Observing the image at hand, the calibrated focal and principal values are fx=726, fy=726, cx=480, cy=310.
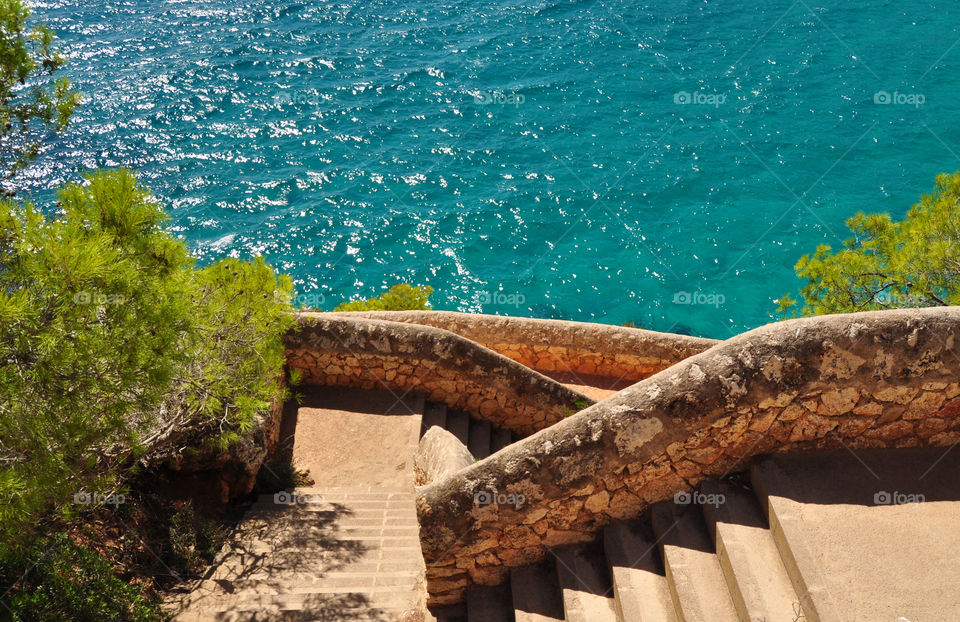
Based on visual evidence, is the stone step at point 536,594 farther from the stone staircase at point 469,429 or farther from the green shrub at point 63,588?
the stone staircase at point 469,429

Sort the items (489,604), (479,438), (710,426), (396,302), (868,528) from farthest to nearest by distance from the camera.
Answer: (396,302), (479,438), (489,604), (710,426), (868,528)

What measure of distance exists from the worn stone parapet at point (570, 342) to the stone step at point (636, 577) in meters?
6.98

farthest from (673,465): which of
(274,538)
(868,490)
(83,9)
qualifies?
(83,9)

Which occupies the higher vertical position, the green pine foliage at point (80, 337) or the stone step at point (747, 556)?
the green pine foliage at point (80, 337)

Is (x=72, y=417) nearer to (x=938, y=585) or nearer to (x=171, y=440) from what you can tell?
(x=171, y=440)

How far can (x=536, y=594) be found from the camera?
223 inches

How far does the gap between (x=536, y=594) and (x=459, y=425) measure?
16.8ft

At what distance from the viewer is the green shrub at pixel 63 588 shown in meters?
5.82

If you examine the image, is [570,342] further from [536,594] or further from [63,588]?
[63,588]

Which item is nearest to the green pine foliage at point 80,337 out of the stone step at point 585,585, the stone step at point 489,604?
the stone step at point 489,604

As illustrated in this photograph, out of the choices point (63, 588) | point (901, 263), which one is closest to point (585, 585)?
point (63, 588)

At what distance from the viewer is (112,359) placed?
5242 millimetres

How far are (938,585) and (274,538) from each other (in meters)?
6.47

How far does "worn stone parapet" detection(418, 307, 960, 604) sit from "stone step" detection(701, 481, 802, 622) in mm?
243
